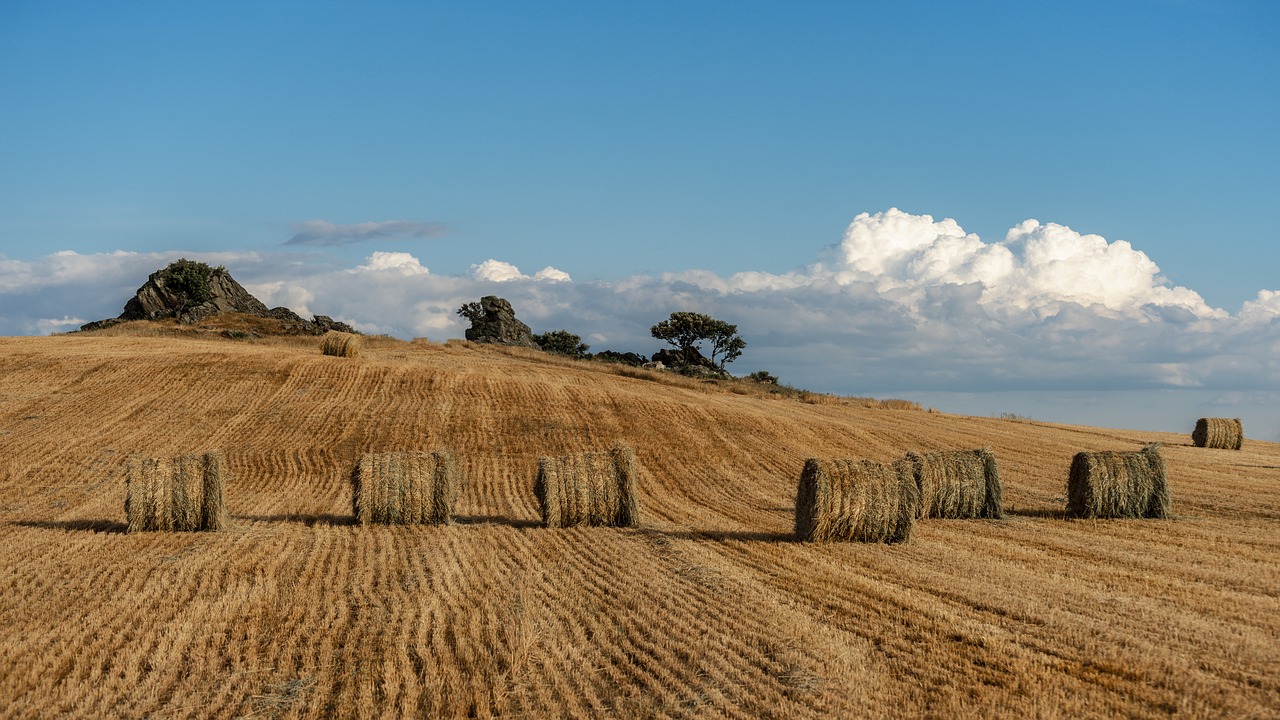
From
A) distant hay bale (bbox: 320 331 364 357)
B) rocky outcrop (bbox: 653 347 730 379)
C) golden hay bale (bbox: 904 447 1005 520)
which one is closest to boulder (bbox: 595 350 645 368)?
rocky outcrop (bbox: 653 347 730 379)

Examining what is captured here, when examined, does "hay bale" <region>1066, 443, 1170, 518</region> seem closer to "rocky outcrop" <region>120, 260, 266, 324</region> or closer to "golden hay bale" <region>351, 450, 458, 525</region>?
"golden hay bale" <region>351, 450, 458, 525</region>

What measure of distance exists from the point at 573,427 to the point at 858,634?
2073 centimetres

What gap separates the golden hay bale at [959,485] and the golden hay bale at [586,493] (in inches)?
196

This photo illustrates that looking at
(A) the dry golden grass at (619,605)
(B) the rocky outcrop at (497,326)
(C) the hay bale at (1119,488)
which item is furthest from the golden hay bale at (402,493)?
(B) the rocky outcrop at (497,326)

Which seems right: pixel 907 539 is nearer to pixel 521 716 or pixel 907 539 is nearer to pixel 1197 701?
pixel 1197 701

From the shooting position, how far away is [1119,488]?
698 inches

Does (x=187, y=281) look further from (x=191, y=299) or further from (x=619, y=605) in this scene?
(x=619, y=605)

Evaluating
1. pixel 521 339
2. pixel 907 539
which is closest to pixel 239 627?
pixel 907 539

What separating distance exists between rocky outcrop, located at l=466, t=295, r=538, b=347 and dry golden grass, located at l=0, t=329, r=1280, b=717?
1669 inches

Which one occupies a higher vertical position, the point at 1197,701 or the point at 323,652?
the point at 1197,701

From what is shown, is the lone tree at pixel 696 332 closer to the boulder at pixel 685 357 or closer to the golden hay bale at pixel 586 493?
the boulder at pixel 685 357

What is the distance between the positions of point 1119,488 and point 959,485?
9.26ft

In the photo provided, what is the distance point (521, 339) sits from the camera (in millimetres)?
70062

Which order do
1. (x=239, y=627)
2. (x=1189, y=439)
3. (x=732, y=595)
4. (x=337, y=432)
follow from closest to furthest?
(x=239, y=627) < (x=732, y=595) < (x=337, y=432) < (x=1189, y=439)
